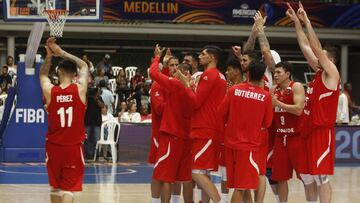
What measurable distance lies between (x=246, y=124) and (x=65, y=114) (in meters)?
2.11

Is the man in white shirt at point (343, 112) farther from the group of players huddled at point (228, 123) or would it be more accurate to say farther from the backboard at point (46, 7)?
the group of players huddled at point (228, 123)

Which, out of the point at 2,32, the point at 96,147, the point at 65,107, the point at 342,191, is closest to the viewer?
the point at 65,107

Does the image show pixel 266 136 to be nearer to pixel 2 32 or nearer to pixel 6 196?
pixel 6 196

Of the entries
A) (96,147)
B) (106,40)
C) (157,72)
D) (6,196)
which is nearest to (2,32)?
(106,40)

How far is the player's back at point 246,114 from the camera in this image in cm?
982

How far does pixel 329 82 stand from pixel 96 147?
11391 millimetres

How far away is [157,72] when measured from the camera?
416 inches

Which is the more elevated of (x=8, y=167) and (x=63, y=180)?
(x=63, y=180)

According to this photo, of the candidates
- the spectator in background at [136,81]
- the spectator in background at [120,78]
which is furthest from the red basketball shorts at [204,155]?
the spectator in background at [120,78]

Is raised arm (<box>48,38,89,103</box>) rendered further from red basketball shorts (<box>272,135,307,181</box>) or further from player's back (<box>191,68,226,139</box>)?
red basketball shorts (<box>272,135,307,181</box>)

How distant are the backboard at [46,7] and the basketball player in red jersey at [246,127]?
830cm

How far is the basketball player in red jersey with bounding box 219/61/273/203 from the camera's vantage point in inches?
387

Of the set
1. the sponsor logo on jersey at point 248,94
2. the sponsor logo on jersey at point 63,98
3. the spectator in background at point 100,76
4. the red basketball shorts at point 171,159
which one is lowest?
the spectator in background at point 100,76

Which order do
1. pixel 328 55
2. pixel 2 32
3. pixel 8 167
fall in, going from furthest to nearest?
pixel 2 32
pixel 8 167
pixel 328 55
